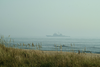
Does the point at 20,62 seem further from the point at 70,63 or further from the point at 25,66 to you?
the point at 70,63

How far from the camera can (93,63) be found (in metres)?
5.94

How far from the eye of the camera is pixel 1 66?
568 centimetres

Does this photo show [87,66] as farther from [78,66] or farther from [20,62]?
[20,62]

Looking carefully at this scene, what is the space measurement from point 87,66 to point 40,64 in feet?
7.06

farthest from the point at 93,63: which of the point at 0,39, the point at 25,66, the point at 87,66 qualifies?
the point at 0,39

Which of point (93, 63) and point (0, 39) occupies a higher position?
point (0, 39)

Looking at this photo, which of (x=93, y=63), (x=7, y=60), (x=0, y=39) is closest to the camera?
(x=93, y=63)

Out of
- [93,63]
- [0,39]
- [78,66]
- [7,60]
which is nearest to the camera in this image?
[78,66]

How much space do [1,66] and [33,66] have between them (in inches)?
56.0

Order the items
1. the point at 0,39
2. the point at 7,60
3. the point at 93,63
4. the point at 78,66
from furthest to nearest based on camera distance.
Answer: the point at 0,39
the point at 7,60
the point at 93,63
the point at 78,66

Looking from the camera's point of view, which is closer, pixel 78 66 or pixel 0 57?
pixel 78 66

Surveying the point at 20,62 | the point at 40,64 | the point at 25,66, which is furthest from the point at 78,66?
the point at 20,62

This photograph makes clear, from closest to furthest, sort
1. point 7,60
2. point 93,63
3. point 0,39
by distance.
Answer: point 93,63 < point 7,60 < point 0,39

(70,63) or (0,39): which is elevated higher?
(0,39)
